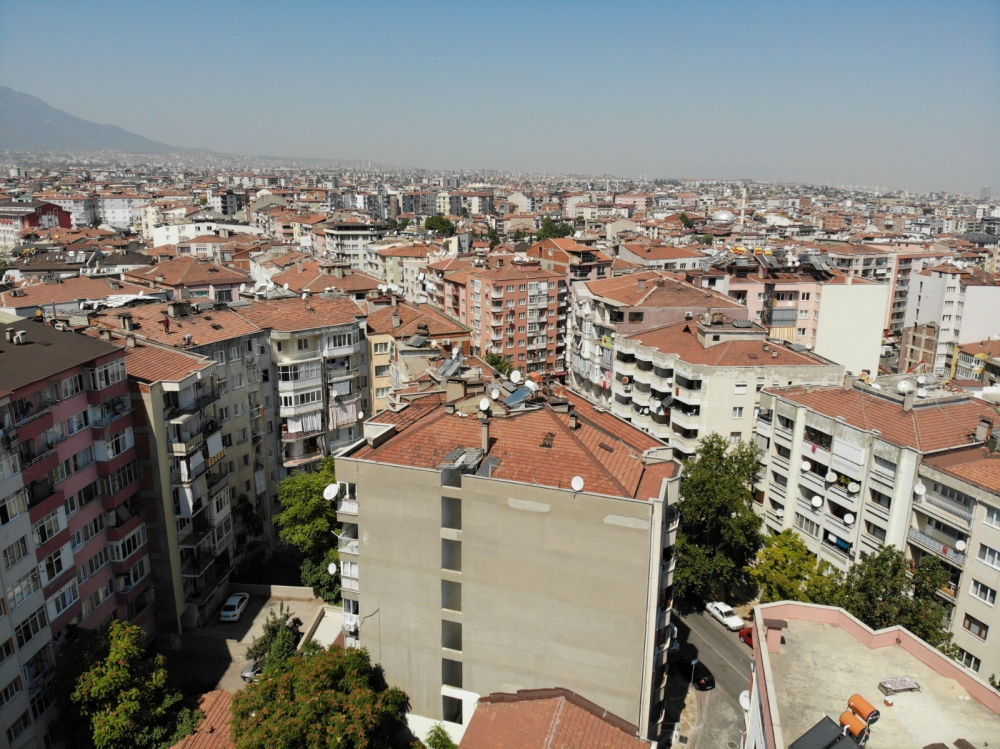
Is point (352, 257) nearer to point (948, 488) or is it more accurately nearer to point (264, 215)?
point (264, 215)

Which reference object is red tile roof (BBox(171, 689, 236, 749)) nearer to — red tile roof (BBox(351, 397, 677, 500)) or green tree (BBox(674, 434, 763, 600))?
red tile roof (BBox(351, 397, 677, 500))

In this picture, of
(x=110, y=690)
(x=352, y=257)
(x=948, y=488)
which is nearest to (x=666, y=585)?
(x=948, y=488)

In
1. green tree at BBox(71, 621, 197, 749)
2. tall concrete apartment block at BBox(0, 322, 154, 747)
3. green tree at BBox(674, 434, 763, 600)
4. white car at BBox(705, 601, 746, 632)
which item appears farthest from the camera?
white car at BBox(705, 601, 746, 632)

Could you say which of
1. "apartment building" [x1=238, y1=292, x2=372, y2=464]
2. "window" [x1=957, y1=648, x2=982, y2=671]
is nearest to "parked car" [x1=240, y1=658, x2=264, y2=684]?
"apartment building" [x1=238, y1=292, x2=372, y2=464]

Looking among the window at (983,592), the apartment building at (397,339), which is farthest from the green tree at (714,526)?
the apartment building at (397,339)

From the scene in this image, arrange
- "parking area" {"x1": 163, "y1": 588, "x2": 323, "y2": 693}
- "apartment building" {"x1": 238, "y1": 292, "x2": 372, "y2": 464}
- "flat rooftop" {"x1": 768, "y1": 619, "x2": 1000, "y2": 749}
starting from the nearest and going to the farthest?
"flat rooftop" {"x1": 768, "y1": 619, "x2": 1000, "y2": 749} < "parking area" {"x1": 163, "y1": 588, "x2": 323, "y2": 693} < "apartment building" {"x1": 238, "y1": 292, "x2": 372, "y2": 464}

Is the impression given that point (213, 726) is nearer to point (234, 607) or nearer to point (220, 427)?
point (234, 607)
